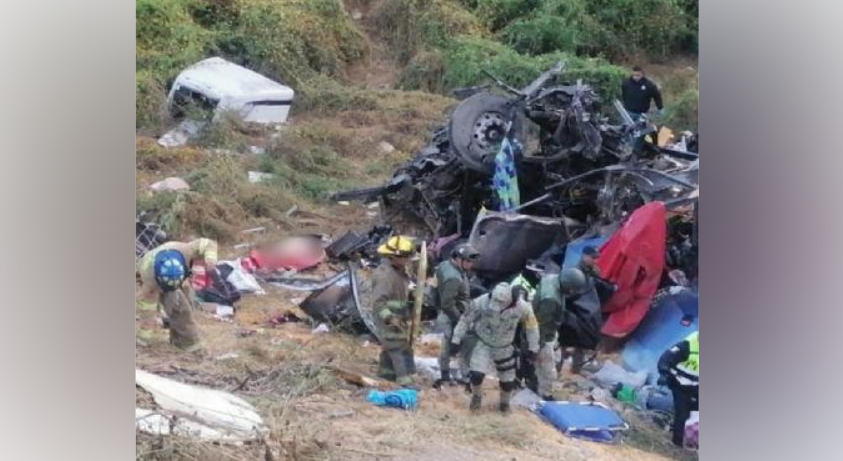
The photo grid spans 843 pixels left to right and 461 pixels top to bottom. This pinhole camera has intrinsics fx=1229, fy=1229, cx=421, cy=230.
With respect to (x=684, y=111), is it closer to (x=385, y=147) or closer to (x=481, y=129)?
(x=481, y=129)

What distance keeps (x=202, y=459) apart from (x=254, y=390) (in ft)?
1.89

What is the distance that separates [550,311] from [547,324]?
0.08 m

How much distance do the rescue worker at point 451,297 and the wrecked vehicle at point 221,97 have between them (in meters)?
1.58

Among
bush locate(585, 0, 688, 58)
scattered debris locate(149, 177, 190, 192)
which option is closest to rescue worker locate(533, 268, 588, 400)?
bush locate(585, 0, 688, 58)

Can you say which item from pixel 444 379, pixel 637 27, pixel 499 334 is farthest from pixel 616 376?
pixel 637 27

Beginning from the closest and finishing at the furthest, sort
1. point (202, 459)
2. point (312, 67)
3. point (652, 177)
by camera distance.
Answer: point (202, 459) < point (652, 177) < point (312, 67)

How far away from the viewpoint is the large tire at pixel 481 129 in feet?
26.4

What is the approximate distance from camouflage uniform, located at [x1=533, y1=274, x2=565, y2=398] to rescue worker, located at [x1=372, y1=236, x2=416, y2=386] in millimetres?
794

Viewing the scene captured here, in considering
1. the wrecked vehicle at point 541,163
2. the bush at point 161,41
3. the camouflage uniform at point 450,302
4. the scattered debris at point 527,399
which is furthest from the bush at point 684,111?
the bush at point 161,41

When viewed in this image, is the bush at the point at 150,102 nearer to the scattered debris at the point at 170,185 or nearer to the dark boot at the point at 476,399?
the scattered debris at the point at 170,185

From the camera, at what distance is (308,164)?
8227 mm
